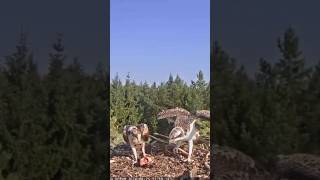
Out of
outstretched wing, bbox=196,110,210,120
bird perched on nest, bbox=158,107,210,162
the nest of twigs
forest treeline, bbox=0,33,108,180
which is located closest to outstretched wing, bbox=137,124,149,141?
the nest of twigs

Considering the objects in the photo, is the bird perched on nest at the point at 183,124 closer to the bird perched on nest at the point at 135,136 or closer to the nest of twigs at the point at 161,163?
the nest of twigs at the point at 161,163

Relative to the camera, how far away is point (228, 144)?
206 inches

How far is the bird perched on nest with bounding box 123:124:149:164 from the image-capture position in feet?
21.9

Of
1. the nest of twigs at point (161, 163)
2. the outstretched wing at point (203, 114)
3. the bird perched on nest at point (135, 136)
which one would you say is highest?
the outstretched wing at point (203, 114)

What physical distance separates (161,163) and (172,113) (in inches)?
26.7

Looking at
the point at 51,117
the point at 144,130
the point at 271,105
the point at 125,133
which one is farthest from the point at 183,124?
the point at 51,117

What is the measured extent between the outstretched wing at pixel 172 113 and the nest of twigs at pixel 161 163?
0.36 m

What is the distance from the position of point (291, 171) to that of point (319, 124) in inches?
22.2

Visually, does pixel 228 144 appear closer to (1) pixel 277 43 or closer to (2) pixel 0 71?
(1) pixel 277 43

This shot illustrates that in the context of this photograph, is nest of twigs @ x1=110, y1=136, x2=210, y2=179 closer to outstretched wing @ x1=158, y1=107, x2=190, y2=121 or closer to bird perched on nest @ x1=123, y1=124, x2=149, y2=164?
bird perched on nest @ x1=123, y1=124, x2=149, y2=164

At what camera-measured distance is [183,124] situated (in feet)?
22.1

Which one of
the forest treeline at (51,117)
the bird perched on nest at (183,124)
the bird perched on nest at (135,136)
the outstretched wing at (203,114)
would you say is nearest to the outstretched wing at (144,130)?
the bird perched on nest at (135,136)

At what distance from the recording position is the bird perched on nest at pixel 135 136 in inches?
263

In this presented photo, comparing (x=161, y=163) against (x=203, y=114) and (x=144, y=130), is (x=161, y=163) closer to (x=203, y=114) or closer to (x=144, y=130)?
(x=144, y=130)
